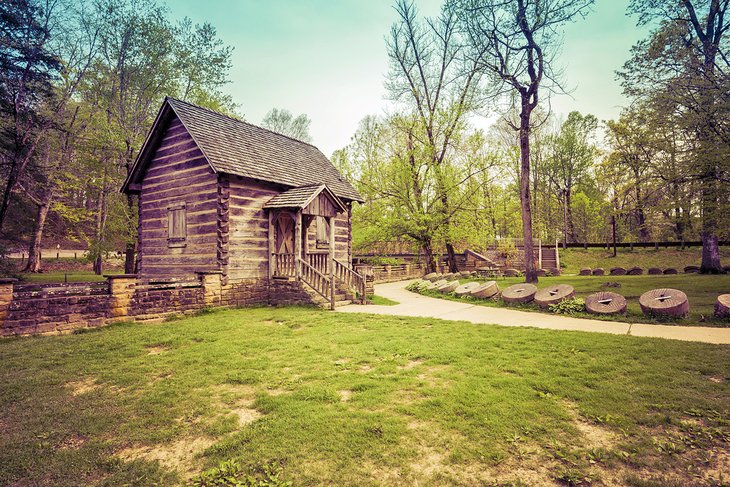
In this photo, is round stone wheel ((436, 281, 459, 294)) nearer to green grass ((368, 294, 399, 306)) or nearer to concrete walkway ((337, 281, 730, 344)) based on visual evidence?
concrete walkway ((337, 281, 730, 344))

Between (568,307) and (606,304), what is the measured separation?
3.15 feet

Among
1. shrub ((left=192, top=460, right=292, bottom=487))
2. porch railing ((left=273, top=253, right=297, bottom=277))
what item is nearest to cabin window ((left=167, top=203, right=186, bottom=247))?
porch railing ((left=273, top=253, right=297, bottom=277))

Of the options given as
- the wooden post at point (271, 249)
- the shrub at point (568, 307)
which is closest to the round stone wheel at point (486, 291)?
the shrub at point (568, 307)

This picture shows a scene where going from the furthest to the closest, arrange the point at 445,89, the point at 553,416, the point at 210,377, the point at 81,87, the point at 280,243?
the point at 445,89, the point at 81,87, the point at 280,243, the point at 210,377, the point at 553,416

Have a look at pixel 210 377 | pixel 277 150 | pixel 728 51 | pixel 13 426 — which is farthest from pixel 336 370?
pixel 728 51

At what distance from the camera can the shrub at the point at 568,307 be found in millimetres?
10383

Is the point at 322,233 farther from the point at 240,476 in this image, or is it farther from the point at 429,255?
the point at 240,476

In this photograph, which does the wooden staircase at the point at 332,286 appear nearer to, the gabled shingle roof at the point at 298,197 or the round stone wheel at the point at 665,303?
the gabled shingle roof at the point at 298,197

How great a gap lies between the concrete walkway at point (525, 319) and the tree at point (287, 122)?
33580 mm

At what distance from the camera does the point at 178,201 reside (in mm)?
13766

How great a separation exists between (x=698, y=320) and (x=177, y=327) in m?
12.9

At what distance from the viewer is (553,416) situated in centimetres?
393

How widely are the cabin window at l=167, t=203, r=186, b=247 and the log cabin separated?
0.13ft

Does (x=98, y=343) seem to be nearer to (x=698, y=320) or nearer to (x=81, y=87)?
(x=698, y=320)
